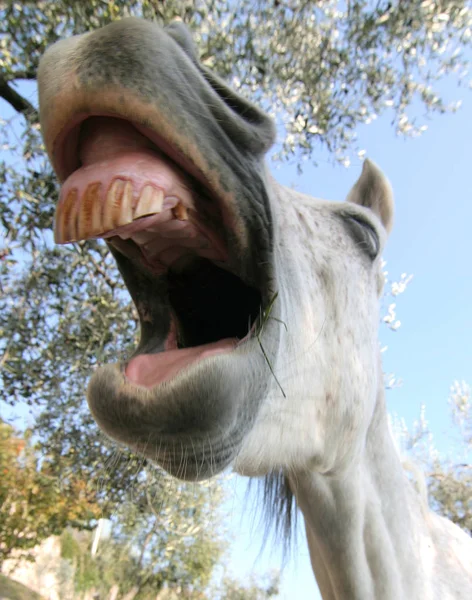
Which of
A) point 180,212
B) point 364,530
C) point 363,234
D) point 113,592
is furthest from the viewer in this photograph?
point 113,592

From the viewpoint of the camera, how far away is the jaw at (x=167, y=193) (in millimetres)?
826

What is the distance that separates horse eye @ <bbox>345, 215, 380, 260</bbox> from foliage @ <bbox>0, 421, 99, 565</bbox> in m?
10.1

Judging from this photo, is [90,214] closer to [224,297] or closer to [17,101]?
[224,297]

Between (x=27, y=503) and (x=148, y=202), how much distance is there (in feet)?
42.3

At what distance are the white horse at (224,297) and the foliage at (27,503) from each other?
983 centimetres

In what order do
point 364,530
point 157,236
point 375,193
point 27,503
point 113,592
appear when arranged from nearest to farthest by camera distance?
1. point 157,236
2. point 364,530
3. point 375,193
4. point 27,503
5. point 113,592

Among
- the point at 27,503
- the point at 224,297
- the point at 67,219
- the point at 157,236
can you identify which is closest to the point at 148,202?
the point at 67,219

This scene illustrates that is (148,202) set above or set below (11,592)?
above

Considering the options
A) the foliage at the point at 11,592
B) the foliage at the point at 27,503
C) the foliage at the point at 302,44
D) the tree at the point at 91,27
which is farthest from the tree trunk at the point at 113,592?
the foliage at the point at 302,44

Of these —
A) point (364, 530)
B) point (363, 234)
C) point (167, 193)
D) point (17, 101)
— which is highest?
point (17, 101)

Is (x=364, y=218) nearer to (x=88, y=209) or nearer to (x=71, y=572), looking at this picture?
(x=88, y=209)

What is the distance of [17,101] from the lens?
398 centimetres

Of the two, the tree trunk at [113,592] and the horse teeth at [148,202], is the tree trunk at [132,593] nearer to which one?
the tree trunk at [113,592]

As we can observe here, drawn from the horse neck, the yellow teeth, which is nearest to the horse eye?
the horse neck
